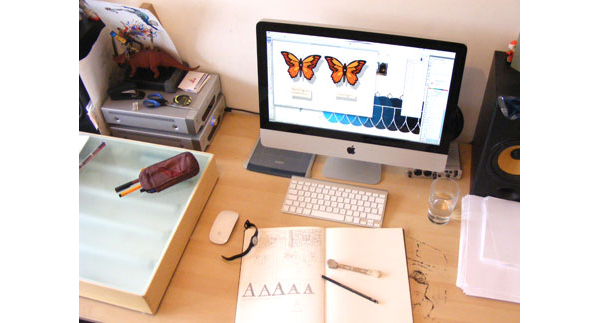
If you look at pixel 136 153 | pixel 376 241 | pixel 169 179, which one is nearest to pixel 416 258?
pixel 376 241

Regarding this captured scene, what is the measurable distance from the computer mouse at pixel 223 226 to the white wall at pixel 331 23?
0.44 m

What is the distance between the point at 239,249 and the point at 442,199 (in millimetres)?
532

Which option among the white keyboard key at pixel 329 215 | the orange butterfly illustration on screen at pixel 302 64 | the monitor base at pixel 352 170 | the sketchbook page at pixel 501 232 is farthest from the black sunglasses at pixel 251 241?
the sketchbook page at pixel 501 232

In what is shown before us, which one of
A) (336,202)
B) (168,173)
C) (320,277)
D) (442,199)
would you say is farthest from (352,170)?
(168,173)

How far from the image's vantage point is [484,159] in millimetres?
1116

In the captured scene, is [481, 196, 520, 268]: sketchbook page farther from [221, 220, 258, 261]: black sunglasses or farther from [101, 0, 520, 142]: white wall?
[221, 220, 258, 261]: black sunglasses

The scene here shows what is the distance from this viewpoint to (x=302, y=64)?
1096mm

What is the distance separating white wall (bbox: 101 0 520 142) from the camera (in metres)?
1.13

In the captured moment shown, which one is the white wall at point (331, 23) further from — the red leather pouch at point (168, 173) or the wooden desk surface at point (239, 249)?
the red leather pouch at point (168, 173)

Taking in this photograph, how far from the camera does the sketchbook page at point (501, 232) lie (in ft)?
3.47

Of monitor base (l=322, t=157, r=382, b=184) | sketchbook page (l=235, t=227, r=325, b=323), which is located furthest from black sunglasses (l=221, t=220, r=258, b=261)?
Answer: monitor base (l=322, t=157, r=382, b=184)
